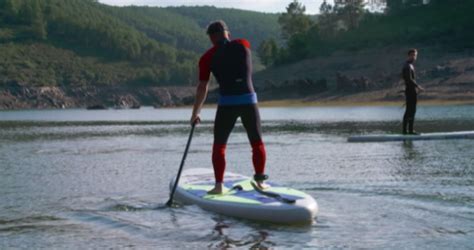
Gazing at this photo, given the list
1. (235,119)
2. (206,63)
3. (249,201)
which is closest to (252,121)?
(235,119)

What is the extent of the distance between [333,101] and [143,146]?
58350mm

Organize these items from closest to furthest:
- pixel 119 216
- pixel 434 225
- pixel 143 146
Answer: pixel 434 225 → pixel 119 216 → pixel 143 146

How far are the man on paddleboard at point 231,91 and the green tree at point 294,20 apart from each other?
456 ft

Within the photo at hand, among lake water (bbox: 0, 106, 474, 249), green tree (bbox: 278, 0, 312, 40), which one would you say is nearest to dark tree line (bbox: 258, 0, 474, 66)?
green tree (bbox: 278, 0, 312, 40)

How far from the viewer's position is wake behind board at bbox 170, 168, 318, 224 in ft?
33.9

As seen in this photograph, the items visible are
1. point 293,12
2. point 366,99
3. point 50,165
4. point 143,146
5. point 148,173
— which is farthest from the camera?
point 293,12

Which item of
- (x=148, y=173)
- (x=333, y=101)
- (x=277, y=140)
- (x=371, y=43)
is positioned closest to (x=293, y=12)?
(x=371, y=43)

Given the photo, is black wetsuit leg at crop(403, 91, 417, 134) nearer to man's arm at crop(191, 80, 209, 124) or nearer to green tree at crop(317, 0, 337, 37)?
man's arm at crop(191, 80, 209, 124)

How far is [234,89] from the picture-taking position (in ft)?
39.4

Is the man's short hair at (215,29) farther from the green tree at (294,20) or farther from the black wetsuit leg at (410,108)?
the green tree at (294,20)

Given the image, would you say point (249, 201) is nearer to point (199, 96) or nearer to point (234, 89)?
point (234, 89)

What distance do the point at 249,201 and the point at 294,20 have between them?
142 metres

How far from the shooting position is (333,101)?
8406cm

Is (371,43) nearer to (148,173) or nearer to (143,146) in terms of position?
(143,146)
